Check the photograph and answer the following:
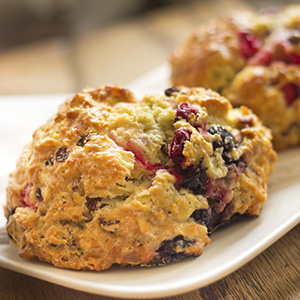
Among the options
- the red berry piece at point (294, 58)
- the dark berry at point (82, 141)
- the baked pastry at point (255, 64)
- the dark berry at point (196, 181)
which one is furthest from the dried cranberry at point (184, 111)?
the red berry piece at point (294, 58)

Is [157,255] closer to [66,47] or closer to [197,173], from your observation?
[197,173]

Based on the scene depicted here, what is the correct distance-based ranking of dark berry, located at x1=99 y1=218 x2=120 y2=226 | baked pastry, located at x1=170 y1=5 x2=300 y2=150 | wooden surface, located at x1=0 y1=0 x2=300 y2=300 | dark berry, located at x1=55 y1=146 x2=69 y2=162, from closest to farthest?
dark berry, located at x1=99 y1=218 x2=120 y2=226 → dark berry, located at x1=55 y1=146 x2=69 y2=162 → baked pastry, located at x1=170 y1=5 x2=300 y2=150 → wooden surface, located at x1=0 y1=0 x2=300 y2=300

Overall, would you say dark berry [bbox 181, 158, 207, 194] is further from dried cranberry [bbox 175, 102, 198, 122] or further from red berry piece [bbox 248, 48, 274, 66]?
Result: red berry piece [bbox 248, 48, 274, 66]

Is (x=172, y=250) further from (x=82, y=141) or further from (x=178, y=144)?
(x=82, y=141)

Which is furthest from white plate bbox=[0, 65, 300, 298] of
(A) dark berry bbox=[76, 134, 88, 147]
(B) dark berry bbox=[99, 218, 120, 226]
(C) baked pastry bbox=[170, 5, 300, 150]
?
(A) dark berry bbox=[76, 134, 88, 147]

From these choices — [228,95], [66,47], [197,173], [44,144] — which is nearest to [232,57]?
[228,95]

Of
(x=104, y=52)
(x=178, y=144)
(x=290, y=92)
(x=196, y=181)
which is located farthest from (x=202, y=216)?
(x=104, y=52)
